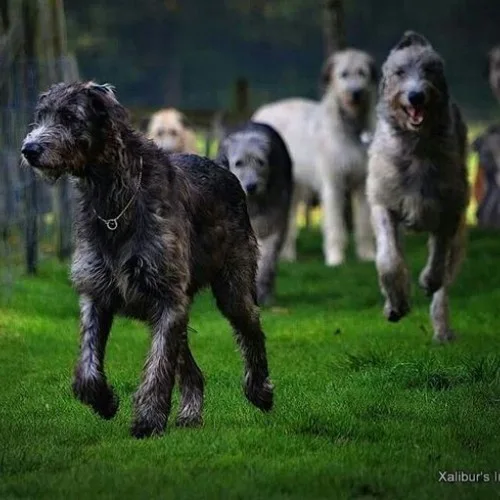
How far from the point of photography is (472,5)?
20547 mm

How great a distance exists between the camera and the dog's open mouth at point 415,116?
34.0 ft

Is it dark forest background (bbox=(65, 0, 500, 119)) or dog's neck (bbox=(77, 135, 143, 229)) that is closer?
dog's neck (bbox=(77, 135, 143, 229))

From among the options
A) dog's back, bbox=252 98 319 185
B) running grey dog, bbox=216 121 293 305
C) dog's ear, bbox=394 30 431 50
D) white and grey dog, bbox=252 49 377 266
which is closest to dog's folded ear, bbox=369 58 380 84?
white and grey dog, bbox=252 49 377 266

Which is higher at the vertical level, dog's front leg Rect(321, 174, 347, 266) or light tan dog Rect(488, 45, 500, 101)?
light tan dog Rect(488, 45, 500, 101)

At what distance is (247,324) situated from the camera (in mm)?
7863

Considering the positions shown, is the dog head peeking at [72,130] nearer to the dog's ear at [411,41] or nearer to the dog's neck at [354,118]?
the dog's ear at [411,41]

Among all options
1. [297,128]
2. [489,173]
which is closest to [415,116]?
[297,128]

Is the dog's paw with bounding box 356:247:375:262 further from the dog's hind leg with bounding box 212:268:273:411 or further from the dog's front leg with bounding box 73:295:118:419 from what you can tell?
the dog's front leg with bounding box 73:295:118:419

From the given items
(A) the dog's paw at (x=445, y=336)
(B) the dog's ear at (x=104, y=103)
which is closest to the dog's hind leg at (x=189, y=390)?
(B) the dog's ear at (x=104, y=103)

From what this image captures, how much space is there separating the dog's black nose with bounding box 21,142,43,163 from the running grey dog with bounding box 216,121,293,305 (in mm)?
5464

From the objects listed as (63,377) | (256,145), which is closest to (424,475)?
(63,377)

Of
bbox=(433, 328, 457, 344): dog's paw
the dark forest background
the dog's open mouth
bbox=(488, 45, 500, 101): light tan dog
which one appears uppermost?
the dark forest background

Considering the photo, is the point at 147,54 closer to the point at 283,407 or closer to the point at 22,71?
the point at 22,71

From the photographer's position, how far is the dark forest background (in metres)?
20.4
